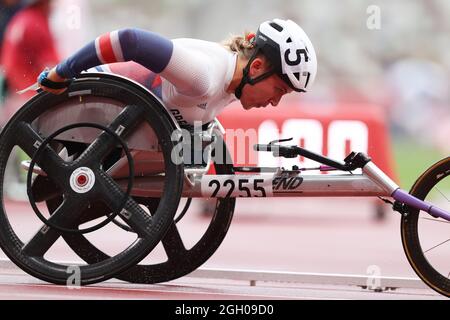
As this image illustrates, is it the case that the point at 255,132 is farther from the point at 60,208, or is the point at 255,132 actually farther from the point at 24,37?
the point at 60,208

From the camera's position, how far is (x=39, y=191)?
17.5 ft

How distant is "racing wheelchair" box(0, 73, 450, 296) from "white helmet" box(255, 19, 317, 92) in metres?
0.37

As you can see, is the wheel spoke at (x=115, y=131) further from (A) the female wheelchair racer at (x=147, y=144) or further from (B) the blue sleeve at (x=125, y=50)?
(B) the blue sleeve at (x=125, y=50)

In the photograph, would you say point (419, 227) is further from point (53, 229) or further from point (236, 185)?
point (53, 229)

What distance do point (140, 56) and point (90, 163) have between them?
1.84 ft

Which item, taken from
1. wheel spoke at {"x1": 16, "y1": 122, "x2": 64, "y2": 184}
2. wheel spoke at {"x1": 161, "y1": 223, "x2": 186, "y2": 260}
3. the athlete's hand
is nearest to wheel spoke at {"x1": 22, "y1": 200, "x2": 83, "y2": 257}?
wheel spoke at {"x1": 16, "y1": 122, "x2": 64, "y2": 184}

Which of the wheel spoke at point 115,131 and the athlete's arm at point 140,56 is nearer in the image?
the athlete's arm at point 140,56

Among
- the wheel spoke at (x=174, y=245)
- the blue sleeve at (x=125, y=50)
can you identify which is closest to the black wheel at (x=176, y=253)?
the wheel spoke at (x=174, y=245)

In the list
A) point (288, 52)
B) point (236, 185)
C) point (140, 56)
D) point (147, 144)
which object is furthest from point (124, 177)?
point (288, 52)

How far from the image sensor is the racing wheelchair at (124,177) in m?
5.02

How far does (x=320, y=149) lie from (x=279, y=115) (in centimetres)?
60

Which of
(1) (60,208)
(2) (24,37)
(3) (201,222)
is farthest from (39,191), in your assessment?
(2) (24,37)

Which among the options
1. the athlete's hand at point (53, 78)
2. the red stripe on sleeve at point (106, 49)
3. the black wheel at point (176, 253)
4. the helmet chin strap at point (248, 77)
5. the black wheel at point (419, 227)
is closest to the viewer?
the red stripe on sleeve at point (106, 49)

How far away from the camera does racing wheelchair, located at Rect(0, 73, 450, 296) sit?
16.5 ft
